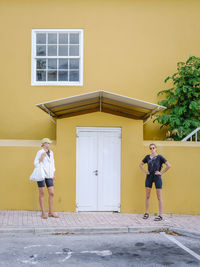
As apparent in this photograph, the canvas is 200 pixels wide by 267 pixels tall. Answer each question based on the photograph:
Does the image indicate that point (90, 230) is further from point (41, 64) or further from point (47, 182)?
point (41, 64)

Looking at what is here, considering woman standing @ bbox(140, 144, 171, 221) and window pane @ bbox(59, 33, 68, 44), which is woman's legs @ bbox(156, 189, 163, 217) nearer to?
woman standing @ bbox(140, 144, 171, 221)

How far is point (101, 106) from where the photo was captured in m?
10.6

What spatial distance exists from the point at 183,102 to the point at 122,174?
10.3ft

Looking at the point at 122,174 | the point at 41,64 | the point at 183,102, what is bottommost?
the point at 122,174

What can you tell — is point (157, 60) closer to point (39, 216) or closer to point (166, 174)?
point (166, 174)

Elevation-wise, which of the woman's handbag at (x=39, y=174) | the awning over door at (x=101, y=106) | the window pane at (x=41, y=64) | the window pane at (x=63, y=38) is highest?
the window pane at (x=63, y=38)

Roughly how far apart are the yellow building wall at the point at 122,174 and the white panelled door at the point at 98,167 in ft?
0.50

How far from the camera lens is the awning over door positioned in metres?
9.33

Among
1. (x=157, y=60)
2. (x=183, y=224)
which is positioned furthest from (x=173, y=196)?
(x=157, y=60)

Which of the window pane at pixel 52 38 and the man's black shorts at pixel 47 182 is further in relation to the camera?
the window pane at pixel 52 38

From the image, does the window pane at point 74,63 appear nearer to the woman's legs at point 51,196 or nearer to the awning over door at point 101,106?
the awning over door at point 101,106

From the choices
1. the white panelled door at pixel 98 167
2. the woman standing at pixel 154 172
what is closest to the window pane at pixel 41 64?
the white panelled door at pixel 98 167

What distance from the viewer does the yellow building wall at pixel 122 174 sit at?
10.5 meters

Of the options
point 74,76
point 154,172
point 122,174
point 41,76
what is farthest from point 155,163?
point 41,76
